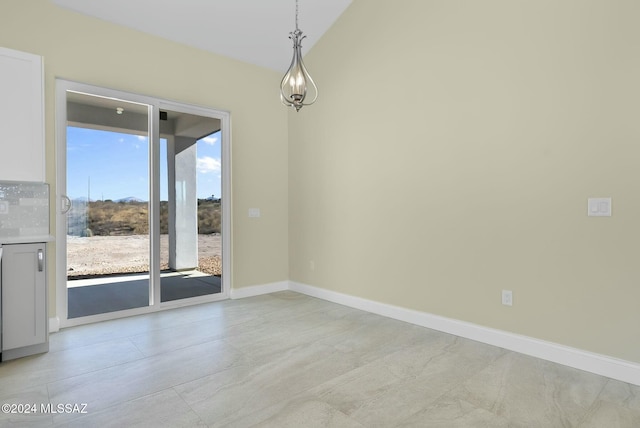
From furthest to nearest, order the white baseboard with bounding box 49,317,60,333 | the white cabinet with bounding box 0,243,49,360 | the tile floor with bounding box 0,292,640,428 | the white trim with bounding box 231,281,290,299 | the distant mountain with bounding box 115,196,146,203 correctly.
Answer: the white trim with bounding box 231,281,290,299 → the distant mountain with bounding box 115,196,146,203 → the white baseboard with bounding box 49,317,60,333 → the white cabinet with bounding box 0,243,49,360 → the tile floor with bounding box 0,292,640,428

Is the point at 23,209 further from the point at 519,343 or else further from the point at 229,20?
the point at 519,343

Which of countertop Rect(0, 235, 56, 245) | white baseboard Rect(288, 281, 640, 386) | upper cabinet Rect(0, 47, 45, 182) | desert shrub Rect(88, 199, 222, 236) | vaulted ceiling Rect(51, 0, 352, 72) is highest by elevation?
vaulted ceiling Rect(51, 0, 352, 72)

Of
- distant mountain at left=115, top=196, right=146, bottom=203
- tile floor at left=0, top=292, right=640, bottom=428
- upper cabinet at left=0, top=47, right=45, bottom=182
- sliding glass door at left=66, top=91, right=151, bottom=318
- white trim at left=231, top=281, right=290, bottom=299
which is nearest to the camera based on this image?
tile floor at left=0, top=292, right=640, bottom=428

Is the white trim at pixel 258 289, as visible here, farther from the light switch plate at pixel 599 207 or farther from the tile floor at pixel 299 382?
the light switch plate at pixel 599 207

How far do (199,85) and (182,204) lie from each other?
1.50 m

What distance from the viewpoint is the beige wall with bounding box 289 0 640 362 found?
2518 millimetres

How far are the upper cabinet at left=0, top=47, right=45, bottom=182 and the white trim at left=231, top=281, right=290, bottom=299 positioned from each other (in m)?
2.48

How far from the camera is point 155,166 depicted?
13.6ft

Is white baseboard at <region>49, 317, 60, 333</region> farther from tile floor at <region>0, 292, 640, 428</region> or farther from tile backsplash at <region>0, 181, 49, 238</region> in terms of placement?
tile backsplash at <region>0, 181, 49, 238</region>

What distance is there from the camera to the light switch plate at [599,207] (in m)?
2.53

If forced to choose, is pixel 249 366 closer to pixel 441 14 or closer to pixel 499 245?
pixel 499 245

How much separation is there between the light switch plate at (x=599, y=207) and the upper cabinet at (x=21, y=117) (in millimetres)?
4514

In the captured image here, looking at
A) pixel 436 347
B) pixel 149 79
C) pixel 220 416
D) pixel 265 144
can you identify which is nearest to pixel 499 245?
pixel 436 347

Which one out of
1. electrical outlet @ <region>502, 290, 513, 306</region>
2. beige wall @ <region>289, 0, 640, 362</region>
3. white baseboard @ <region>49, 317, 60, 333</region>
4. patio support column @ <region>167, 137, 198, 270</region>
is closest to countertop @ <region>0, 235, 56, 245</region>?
white baseboard @ <region>49, 317, 60, 333</region>
